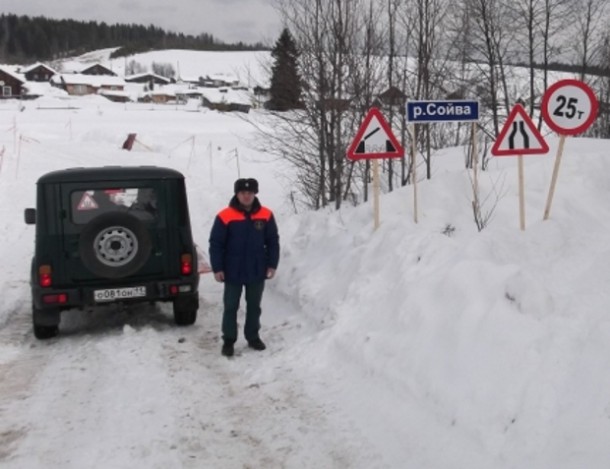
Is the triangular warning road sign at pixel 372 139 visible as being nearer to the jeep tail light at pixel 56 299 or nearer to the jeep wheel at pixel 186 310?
the jeep wheel at pixel 186 310

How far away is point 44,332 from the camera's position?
7441mm

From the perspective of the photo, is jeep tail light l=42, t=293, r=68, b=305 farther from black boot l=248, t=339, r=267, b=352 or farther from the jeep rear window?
black boot l=248, t=339, r=267, b=352

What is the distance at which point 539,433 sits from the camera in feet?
13.6

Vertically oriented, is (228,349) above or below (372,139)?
below

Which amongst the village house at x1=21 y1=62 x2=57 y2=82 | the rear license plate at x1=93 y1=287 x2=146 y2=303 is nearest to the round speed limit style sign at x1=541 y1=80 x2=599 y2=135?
the rear license plate at x1=93 y1=287 x2=146 y2=303

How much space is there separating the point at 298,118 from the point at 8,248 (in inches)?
243

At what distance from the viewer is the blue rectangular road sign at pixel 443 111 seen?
28.3 feet

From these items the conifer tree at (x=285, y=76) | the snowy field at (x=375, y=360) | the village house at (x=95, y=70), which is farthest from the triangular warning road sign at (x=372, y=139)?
the village house at (x=95, y=70)

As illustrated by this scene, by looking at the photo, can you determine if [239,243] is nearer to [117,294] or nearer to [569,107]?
[117,294]

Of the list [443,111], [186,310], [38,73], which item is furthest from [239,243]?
[38,73]

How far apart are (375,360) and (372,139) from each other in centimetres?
368

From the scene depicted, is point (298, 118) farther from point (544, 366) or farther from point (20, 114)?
point (20, 114)

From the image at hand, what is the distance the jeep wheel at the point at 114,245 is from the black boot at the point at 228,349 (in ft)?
4.59

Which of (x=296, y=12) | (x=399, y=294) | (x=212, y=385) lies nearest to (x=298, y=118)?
(x=296, y=12)
